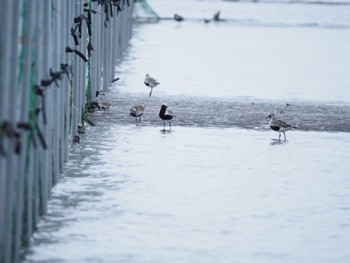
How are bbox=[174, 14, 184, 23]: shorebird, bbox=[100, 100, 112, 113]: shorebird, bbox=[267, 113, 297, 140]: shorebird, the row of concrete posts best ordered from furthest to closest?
1. bbox=[174, 14, 184, 23]: shorebird
2. bbox=[100, 100, 112, 113]: shorebird
3. bbox=[267, 113, 297, 140]: shorebird
4. the row of concrete posts

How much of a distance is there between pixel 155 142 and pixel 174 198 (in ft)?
12.2

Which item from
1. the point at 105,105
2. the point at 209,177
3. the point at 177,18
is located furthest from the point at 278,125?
the point at 177,18

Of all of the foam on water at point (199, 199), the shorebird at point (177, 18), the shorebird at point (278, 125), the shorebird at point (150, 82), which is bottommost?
the foam on water at point (199, 199)

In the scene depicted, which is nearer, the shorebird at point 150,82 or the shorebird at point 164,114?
the shorebird at point 164,114

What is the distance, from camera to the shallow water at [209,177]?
31.0 feet

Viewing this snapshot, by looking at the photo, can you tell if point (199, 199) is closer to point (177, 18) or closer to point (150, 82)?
point (150, 82)

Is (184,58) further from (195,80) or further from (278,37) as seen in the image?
(278,37)

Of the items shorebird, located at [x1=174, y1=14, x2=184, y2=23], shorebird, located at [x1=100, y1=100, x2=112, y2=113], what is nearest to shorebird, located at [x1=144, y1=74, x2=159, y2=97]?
shorebird, located at [x1=100, y1=100, x2=112, y2=113]

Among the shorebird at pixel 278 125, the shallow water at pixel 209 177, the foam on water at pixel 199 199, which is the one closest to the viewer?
the foam on water at pixel 199 199

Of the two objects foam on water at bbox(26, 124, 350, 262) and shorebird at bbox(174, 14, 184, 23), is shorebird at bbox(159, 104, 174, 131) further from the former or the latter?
shorebird at bbox(174, 14, 184, 23)

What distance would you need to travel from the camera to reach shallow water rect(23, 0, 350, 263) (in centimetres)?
→ 945

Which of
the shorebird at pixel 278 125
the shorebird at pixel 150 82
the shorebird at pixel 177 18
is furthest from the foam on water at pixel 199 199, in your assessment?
the shorebird at pixel 177 18

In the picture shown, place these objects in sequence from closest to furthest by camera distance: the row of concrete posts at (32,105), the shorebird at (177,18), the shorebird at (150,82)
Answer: the row of concrete posts at (32,105), the shorebird at (150,82), the shorebird at (177,18)

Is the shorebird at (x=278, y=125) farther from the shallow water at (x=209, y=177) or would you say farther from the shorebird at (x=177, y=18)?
the shorebird at (x=177, y=18)
